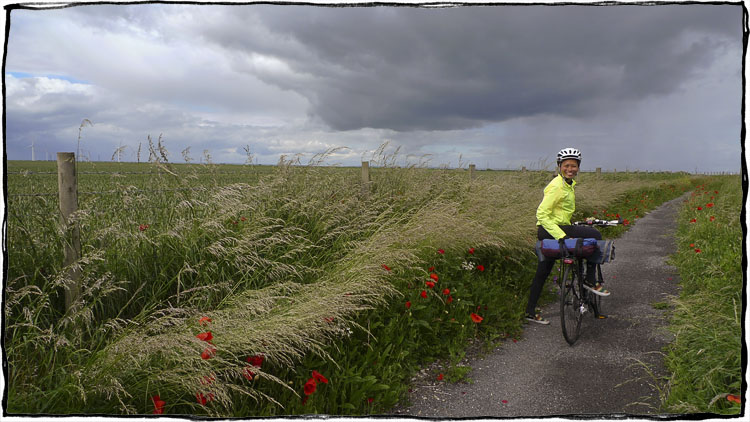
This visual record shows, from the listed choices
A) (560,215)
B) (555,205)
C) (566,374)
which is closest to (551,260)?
(560,215)

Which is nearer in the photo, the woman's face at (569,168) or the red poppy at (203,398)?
the red poppy at (203,398)

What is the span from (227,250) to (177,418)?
2.03m

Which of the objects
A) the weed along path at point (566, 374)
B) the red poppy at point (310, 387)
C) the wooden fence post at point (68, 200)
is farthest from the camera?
the wooden fence post at point (68, 200)

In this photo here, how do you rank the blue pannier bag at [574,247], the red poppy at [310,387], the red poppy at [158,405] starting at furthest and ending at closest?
the blue pannier bag at [574,247]
the red poppy at [310,387]
the red poppy at [158,405]

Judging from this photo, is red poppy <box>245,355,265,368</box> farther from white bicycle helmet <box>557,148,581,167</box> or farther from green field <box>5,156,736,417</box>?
white bicycle helmet <box>557,148,581,167</box>

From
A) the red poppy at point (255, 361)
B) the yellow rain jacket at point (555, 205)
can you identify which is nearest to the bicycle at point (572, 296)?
the yellow rain jacket at point (555, 205)

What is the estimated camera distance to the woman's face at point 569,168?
4.76 metres

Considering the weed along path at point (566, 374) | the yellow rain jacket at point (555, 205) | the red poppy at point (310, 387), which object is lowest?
the weed along path at point (566, 374)

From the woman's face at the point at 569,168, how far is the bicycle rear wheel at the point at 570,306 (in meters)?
1.06

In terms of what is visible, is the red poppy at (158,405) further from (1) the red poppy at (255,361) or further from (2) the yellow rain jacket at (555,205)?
(2) the yellow rain jacket at (555,205)

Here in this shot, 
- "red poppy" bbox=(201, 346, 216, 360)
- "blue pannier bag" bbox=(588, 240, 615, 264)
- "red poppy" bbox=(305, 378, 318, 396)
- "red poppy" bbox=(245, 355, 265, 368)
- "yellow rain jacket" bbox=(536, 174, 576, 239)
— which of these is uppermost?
"yellow rain jacket" bbox=(536, 174, 576, 239)

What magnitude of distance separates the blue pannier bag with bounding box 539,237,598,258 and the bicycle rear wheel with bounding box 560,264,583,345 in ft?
0.93

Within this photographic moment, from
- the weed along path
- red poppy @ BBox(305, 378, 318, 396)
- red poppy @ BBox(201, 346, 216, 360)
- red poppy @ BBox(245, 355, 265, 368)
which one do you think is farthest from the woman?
red poppy @ BBox(201, 346, 216, 360)

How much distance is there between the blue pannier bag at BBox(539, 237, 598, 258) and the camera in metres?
4.64
